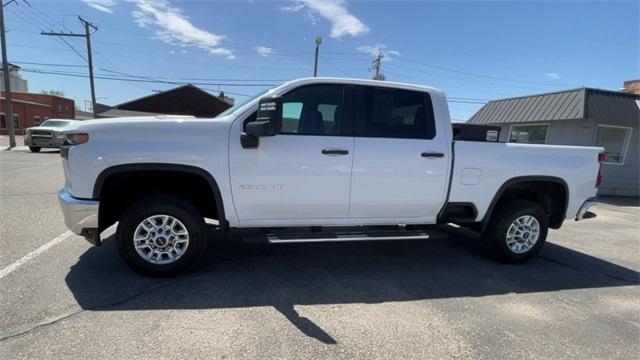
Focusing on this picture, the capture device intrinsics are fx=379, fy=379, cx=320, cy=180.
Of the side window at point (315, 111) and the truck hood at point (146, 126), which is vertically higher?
the side window at point (315, 111)

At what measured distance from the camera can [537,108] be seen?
13844 mm

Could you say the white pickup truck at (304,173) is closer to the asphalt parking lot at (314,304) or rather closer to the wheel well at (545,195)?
the wheel well at (545,195)

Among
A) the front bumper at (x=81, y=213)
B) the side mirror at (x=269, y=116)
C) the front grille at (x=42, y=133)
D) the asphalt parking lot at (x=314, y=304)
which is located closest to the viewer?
the asphalt parking lot at (x=314, y=304)

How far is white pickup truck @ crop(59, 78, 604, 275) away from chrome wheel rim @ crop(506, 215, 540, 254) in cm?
2

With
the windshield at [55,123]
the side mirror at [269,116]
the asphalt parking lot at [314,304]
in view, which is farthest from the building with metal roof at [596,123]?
the windshield at [55,123]

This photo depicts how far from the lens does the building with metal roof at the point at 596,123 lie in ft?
40.9

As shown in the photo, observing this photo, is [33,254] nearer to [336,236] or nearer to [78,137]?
[78,137]

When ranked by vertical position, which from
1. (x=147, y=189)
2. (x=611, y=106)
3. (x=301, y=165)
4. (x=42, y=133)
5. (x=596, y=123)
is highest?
(x=611, y=106)

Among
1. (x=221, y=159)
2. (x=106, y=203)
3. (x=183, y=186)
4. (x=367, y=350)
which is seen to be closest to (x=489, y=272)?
(x=367, y=350)

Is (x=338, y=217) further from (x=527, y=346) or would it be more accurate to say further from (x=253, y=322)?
(x=527, y=346)

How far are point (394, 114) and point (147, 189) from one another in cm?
282

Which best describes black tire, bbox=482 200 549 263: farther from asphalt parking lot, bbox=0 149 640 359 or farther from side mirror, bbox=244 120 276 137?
side mirror, bbox=244 120 276 137

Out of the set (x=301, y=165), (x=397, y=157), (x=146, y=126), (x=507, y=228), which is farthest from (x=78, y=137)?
(x=507, y=228)

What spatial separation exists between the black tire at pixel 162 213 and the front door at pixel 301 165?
0.47 metres
